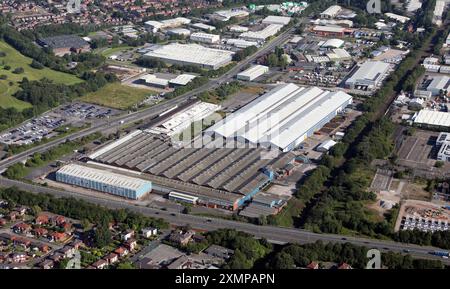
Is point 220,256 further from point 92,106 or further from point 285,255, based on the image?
point 92,106

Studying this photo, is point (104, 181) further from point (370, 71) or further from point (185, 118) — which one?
point (370, 71)

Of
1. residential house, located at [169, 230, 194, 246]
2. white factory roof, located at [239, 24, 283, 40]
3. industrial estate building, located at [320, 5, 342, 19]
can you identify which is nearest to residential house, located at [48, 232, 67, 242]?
residential house, located at [169, 230, 194, 246]

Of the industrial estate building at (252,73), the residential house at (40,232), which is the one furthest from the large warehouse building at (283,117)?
the residential house at (40,232)

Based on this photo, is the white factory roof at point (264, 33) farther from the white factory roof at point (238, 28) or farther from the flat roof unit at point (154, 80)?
the flat roof unit at point (154, 80)

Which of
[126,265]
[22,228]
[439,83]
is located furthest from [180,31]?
[126,265]

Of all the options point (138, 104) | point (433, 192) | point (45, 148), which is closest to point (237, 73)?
point (138, 104)
